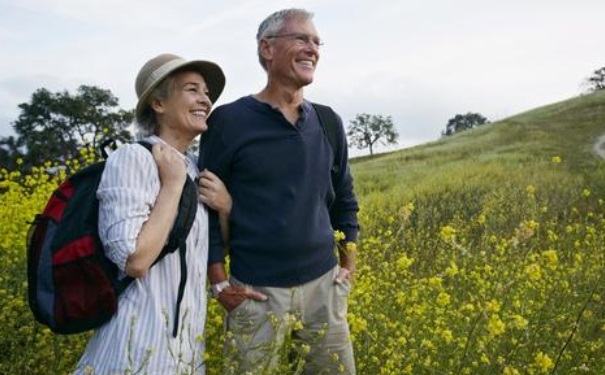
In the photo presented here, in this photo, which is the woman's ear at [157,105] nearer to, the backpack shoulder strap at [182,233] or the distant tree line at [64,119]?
the backpack shoulder strap at [182,233]

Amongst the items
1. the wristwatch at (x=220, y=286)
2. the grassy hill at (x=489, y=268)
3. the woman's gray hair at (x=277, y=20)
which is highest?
the woman's gray hair at (x=277, y=20)

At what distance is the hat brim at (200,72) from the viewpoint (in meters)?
2.31

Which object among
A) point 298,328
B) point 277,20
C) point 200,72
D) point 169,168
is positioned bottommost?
point 298,328

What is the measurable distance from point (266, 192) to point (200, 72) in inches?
20.2

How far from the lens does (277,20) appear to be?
8.61 feet

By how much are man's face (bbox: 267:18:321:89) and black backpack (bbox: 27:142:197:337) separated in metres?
0.91

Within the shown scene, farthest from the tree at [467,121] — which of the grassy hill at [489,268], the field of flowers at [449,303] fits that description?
the field of flowers at [449,303]

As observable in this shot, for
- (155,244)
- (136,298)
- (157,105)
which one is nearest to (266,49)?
(157,105)

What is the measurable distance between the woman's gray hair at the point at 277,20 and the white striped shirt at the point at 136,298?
81 cm

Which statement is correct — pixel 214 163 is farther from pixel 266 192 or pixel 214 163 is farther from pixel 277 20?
pixel 277 20

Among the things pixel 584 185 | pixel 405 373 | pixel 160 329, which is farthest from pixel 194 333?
pixel 584 185

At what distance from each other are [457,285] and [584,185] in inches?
368

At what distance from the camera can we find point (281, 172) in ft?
8.30

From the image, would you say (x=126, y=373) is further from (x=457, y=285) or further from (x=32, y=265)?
(x=457, y=285)
